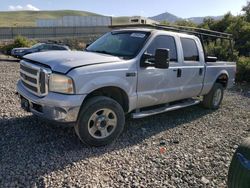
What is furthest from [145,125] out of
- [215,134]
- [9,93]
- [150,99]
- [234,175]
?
[9,93]

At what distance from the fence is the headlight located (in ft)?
137

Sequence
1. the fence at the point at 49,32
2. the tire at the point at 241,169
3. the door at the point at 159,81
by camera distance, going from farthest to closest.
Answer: the fence at the point at 49,32
the door at the point at 159,81
the tire at the point at 241,169

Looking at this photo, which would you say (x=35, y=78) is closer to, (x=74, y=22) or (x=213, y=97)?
(x=213, y=97)

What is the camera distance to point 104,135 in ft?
17.3

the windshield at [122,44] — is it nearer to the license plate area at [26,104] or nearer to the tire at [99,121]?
the tire at [99,121]

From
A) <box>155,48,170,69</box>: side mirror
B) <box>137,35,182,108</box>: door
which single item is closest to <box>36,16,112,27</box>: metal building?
<box>137,35,182,108</box>: door

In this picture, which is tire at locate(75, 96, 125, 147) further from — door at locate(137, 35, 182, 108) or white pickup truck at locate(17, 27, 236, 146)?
Answer: door at locate(137, 35, 182, 108)

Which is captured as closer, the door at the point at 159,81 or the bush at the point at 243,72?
the door at the point at 159,81

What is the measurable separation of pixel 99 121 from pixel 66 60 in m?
1.10

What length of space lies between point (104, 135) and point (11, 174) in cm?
164

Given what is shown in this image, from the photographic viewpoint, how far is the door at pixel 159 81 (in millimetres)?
5777

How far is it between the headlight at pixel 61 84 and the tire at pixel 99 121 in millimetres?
393

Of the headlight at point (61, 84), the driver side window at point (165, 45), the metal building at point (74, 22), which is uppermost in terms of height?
the metal building at point (74, 22)

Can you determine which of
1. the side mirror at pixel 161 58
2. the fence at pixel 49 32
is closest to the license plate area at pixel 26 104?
the side mirror at pixel 161 58
